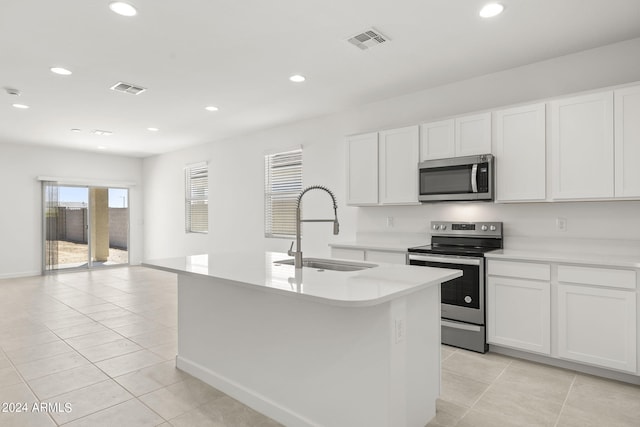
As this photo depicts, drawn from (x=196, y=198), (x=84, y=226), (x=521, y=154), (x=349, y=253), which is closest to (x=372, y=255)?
(x=349, y=253)

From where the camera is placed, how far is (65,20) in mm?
2705

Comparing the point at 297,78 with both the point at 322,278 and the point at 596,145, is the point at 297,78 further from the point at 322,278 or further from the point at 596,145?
the point at 596,145

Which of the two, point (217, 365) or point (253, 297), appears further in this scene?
point (217, 365)

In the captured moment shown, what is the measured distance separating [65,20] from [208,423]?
2.94 meters

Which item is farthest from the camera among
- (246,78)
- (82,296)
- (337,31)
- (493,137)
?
(82,296)

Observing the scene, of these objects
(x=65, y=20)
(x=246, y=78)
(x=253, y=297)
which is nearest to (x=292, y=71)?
(x=246, y=78)

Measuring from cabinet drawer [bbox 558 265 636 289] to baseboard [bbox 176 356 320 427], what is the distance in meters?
2.25

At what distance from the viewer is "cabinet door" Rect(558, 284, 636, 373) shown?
2.71 metres

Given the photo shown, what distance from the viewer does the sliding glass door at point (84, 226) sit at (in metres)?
7.75

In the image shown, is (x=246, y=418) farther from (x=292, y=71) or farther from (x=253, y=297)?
(x=292, y=71)

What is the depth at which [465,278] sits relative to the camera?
3436mm

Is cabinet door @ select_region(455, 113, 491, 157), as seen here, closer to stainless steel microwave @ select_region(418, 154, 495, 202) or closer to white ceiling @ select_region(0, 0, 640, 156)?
stainless steel microwave @ select_region(418, 154, 495, 202)

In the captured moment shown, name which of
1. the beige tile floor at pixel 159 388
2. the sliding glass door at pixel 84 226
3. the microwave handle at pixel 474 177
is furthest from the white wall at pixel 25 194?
the microwave handle at pixel 474 177

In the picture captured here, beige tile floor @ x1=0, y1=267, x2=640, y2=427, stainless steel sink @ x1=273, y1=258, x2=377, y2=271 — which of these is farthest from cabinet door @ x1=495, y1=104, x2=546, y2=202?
stainless steel sink @ x1=273, y1=258, x2=377, y2=271
